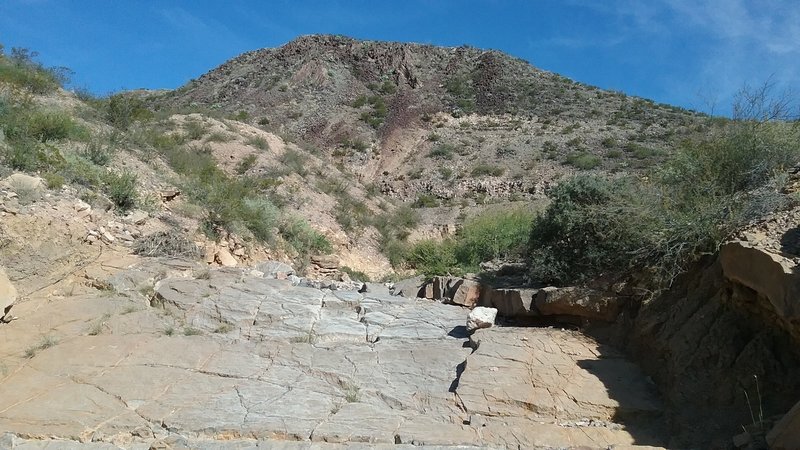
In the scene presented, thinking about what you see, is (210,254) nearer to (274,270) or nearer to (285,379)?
(274,270)

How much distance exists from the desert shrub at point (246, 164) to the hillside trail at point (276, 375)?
960 centimetres

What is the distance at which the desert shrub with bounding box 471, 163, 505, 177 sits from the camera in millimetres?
31188

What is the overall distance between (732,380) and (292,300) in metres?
5.69

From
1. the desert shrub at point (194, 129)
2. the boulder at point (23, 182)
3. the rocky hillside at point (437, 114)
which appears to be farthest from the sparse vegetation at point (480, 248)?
the rocky hillside at point (437, 114)

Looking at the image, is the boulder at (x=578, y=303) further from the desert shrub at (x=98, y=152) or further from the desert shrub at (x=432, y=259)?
the desert shrub at (x=98, y=152)

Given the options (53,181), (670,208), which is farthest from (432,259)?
(53,181)

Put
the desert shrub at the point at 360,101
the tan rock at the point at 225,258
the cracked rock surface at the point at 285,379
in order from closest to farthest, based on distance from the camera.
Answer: the cracked rock surface at the point at 285,379
the tan rock at the point at 225,258
the desert shrub at the point at 360,101

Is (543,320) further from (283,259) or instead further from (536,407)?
(283,259)

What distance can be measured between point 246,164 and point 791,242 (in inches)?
616

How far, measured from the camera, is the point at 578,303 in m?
7.92

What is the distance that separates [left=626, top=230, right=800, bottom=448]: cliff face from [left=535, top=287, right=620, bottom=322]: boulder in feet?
2.64

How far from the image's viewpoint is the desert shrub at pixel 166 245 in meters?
10.2

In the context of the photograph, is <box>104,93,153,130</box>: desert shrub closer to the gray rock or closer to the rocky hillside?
the gray rock

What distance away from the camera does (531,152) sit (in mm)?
32594
